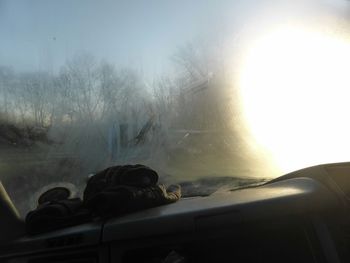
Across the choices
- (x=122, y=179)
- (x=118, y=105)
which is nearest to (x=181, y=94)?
(x=118, y=105)

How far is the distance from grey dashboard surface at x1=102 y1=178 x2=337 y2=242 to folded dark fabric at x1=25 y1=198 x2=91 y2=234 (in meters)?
0.26

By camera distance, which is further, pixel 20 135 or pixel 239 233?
pixel 20 135

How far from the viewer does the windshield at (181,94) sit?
359 centimetres

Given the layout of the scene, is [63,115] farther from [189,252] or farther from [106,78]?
[189,252]

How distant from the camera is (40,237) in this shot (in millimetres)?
2189

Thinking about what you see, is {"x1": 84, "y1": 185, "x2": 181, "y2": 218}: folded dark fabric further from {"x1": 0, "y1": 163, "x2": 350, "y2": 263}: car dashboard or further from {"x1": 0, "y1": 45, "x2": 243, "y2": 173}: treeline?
{"x1": 0, "y1": 45, "x2": 243, "y2": 173}: treeline

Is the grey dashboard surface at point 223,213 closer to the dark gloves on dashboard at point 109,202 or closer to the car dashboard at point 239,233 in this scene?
the car dashboard at point 239,233

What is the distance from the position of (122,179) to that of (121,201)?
9.2 inches

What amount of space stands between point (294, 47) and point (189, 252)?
2.14 m

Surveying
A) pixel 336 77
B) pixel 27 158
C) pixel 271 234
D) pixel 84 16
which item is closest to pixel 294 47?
pixel 336 77

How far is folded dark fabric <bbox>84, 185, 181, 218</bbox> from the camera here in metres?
2.20

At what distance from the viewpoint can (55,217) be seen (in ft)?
7.48

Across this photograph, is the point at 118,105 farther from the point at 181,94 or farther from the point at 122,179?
the point at 122,179

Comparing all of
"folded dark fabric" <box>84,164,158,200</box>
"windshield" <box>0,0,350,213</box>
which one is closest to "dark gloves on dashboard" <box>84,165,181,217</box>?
"folded dark fabric" <box>84,164,158,200</box>
